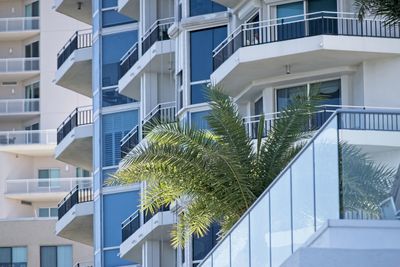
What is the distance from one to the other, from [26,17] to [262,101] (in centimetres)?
5077

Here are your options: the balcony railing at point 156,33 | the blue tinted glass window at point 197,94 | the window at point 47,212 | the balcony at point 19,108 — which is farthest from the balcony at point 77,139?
the balcony at point 19,108

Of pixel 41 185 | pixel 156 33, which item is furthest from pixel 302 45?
pixel 41 185

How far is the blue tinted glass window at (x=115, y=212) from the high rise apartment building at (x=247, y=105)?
0.05m

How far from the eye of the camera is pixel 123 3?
205ft

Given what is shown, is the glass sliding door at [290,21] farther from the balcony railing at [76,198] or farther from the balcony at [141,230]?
the balcony railing at [76,198]

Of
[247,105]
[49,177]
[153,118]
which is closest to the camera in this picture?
[247,105]

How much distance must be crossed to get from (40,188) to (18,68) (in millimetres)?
6674

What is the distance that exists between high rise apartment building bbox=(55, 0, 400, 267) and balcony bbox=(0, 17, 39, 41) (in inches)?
1027

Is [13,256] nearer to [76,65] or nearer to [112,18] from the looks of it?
[76,65]

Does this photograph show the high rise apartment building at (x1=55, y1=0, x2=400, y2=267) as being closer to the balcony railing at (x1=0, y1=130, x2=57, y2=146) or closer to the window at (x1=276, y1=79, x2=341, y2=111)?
the window at (x1=276, y1=79, x2=341, y2=111)

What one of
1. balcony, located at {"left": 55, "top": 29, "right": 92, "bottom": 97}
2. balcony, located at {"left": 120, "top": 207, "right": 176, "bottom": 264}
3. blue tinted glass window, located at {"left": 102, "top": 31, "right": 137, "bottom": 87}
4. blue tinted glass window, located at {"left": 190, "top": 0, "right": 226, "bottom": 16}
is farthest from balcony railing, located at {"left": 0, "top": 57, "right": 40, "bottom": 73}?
blue tinted glass window, located at {"left": 190, "top": 0, "right": 226, "bottom": 16}

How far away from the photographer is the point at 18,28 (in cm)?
10050

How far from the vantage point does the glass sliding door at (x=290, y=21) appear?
1923 inches

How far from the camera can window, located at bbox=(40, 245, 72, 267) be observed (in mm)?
96312
